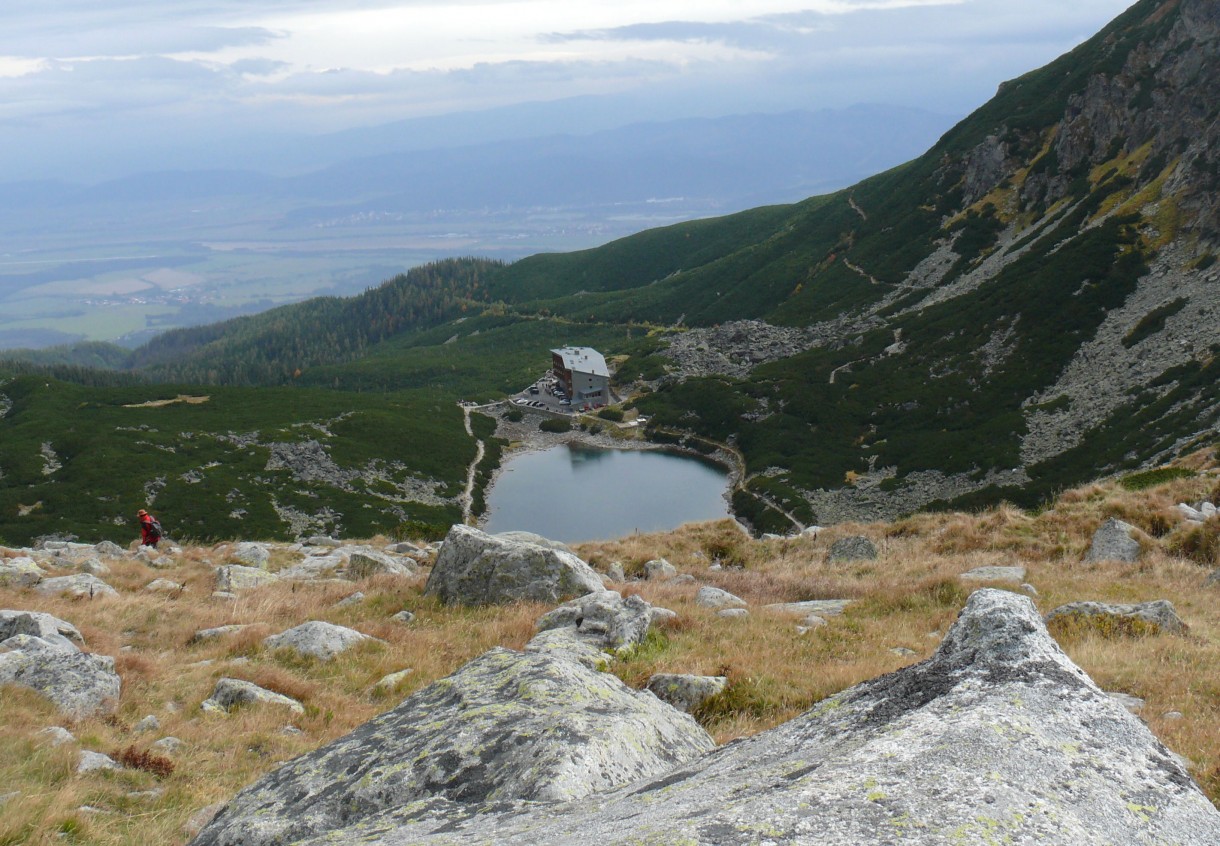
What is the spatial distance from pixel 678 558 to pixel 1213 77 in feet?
408

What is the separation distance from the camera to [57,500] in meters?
85.2

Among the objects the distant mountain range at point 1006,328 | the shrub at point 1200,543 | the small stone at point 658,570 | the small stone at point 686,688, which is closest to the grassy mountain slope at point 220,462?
the distant mountain range at point 1006,328

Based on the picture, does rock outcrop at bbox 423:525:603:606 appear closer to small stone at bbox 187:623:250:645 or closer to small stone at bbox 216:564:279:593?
small stone at bbox 187:623:250:645

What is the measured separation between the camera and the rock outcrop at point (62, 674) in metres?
12.0

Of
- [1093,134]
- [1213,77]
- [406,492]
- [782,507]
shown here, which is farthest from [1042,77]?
[406,492]

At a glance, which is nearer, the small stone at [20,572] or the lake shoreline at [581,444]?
the small stone at [20,572]

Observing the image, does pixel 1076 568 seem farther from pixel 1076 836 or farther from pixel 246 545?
pixel 246 545

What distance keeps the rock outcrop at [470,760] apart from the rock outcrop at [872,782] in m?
0.02

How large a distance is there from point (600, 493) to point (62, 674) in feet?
294

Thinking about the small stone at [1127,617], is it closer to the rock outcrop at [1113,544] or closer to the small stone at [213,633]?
the rock outcrop at [1113,544]

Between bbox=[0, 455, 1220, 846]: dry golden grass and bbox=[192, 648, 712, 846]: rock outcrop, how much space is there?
63.7 inches

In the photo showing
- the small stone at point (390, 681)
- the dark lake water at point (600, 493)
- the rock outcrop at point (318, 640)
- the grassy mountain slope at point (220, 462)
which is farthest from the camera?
the dark lake water at point (600, 493)

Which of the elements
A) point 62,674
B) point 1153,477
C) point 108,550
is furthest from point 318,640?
point 1153,477

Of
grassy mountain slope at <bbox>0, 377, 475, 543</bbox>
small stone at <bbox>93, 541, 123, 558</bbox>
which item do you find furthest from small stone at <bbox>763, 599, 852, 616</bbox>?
grassy mountain slope at <bbox>0, 377, 475, 543</bbox>
